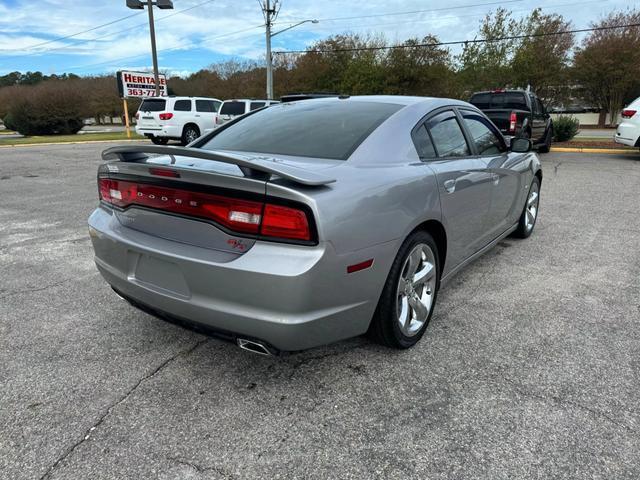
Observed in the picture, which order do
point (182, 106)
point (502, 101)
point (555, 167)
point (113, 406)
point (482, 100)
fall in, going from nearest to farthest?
point (113, 406) → point (555, 167) → point (502, 101) → point (482, 100) → point (182, 106)

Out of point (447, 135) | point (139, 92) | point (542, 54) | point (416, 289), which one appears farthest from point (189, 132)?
point (542, 54)

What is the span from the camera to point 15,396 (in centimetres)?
234

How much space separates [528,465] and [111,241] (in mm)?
2264

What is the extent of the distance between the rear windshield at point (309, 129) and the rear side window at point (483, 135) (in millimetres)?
945

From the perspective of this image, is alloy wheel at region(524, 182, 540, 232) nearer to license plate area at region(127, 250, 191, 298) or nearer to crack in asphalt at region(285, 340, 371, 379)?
crack in asphalt at region(285, 340, 371, 379)

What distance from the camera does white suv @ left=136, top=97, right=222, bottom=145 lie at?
683 inches

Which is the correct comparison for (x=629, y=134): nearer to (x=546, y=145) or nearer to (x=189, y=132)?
(x=546, y=145)

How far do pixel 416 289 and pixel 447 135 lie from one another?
1186mm

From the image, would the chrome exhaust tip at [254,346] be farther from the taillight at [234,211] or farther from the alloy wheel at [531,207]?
the alloy wheel at [531,207]

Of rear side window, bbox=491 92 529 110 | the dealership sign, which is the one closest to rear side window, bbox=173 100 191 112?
the dealership sign

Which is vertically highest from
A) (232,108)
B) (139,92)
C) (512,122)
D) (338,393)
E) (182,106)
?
(139,92)

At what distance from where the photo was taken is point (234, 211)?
2.07 m

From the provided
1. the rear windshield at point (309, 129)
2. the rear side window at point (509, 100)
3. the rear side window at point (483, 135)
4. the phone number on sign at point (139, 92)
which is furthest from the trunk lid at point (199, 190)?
the phone number on sign at point (139, 92)

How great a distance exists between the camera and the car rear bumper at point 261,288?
199 cm
